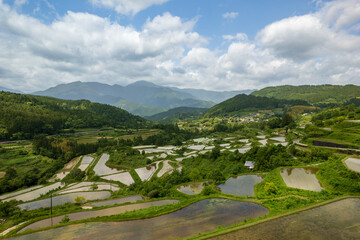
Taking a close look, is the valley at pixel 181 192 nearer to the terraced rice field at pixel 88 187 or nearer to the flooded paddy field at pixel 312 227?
the terraced rice field at pixel 88 187

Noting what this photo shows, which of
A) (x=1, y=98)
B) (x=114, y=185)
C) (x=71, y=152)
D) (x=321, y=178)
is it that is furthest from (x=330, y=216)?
(x=1, y=98)

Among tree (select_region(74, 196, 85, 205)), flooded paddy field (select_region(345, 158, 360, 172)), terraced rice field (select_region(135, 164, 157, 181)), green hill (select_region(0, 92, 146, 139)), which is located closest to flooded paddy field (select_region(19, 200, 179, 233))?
tree (select_region(74, 196, 85, 205))

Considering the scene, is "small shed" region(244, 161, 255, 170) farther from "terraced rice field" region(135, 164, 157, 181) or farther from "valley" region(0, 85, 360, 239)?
"terraced rice field" region(135, 164, 157, 181)

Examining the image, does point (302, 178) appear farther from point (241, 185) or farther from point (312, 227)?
point (312, 227)

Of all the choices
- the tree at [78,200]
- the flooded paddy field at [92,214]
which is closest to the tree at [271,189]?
the flooded paddy field at [92,214]

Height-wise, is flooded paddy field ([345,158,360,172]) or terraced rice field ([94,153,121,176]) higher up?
flooded paddy field ([345,158,360,172])

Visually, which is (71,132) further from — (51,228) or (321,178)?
(321,178)
